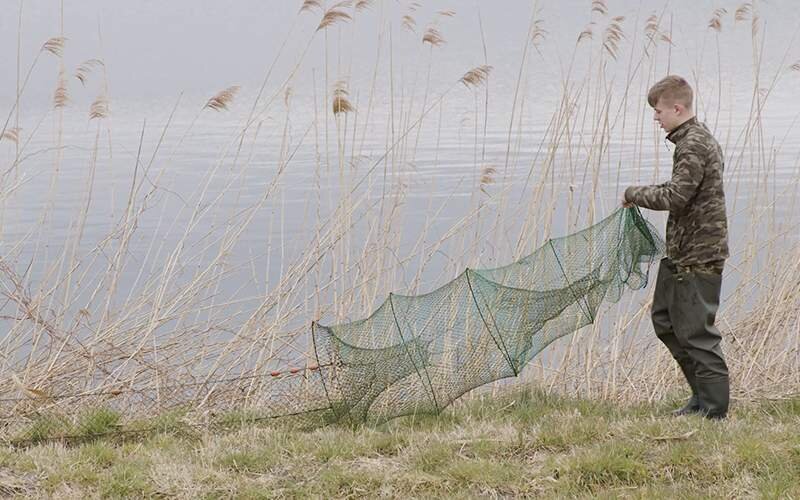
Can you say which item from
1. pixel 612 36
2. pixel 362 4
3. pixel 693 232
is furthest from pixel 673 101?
pixel 362 4

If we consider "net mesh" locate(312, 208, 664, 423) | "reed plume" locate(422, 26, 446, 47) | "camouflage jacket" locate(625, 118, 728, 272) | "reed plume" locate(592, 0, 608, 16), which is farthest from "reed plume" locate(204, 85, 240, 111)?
"camouflage jacket" locate(625, 118, 728, 272)

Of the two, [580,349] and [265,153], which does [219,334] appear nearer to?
[580,349]

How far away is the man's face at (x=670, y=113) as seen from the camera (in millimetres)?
4211

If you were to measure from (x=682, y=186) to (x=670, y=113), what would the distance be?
1.10ft

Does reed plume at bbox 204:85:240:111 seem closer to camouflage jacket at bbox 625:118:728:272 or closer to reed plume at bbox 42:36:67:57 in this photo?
reed plume at bbox 42:36:67:57

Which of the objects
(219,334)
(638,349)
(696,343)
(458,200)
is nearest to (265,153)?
(458,200)

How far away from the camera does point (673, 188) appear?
4090 millimetres

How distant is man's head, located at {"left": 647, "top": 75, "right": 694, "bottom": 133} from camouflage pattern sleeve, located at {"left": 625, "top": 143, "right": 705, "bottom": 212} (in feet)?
0.52

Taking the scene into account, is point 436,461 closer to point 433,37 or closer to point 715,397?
point 715,397

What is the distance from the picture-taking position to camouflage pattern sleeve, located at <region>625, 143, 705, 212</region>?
4.09 meters

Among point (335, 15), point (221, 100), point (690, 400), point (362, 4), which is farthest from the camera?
point (362, 4)

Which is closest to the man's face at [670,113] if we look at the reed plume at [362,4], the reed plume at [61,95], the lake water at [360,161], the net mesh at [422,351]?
the net mesh at [422,351]

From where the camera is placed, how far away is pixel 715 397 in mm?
4254

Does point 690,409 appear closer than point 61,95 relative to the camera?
Yes
